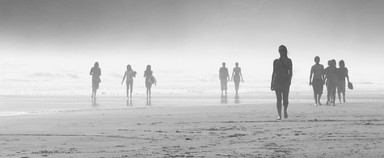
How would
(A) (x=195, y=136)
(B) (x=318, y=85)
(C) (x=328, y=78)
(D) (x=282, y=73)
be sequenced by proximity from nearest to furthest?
(A) (x=195, y=136), (D) (x=282, y=73), (B) (x=318, y=85), (C) (x=328, y=78)

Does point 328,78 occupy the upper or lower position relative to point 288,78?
upper

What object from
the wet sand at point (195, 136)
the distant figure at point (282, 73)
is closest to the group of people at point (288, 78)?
the distant figure at point (282, 73)

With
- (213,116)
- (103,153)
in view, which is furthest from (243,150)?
(213,116)

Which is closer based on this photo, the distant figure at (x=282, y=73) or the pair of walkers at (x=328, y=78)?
the distant figure at (x=282, y=73)

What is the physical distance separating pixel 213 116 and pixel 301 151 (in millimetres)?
7611

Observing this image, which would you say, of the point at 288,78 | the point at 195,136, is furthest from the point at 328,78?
the point at 195,136

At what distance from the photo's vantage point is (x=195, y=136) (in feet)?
38.3

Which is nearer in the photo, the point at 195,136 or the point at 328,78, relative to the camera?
the point at 195,136

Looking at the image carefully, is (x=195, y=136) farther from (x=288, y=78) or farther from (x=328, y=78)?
(x=328, y=78)

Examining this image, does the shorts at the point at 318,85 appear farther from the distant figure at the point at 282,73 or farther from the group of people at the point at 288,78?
the distant figure at the point at 282,73

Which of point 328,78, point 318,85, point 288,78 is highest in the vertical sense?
point 328,78

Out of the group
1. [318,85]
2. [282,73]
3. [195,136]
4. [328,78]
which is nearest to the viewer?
[195,136]

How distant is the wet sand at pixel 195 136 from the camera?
938 centimetres

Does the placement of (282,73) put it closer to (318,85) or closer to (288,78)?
(288,78)
